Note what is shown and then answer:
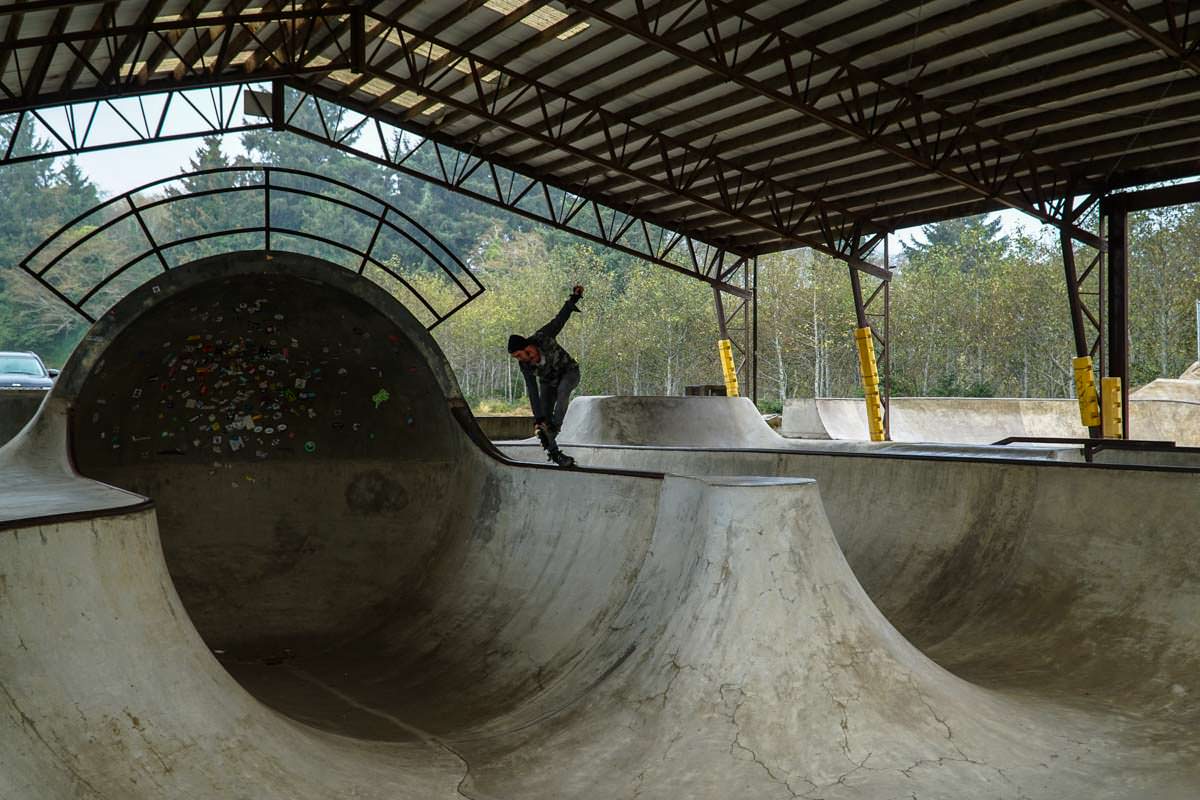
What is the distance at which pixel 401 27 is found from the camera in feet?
48.4

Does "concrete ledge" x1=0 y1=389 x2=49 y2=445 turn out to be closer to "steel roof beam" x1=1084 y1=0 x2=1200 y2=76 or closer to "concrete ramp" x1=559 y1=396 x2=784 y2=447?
"concrete ramp" x1=559 y1=396 x2=784 y2=447

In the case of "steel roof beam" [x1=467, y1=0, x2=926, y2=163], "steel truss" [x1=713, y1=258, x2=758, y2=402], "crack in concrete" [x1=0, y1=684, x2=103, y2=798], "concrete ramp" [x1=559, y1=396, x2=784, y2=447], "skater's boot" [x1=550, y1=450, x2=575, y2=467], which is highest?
"steel roof beam" [x1=467, y1=0, x2=926, y2=163]

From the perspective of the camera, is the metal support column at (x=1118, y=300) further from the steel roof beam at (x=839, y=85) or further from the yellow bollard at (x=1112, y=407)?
the steel roof beam at (x=839, y=85)

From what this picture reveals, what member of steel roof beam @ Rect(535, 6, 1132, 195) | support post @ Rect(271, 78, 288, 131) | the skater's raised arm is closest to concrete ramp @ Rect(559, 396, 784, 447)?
steel roof beam @ Rect(535, 6, 1132, 195)

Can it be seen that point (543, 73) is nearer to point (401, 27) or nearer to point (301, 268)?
point (401, 27)

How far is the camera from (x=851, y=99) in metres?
15.4

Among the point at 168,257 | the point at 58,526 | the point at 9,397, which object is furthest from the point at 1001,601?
the point at 168,257

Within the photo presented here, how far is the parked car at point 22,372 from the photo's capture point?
15.1 metres

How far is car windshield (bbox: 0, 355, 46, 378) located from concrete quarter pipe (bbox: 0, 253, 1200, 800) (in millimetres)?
8771

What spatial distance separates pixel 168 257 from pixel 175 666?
49.6 metres

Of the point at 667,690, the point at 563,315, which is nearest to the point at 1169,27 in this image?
the point at 563,315

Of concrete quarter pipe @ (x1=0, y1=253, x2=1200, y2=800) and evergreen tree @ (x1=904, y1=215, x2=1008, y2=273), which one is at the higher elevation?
evergreen tree @ (x1=904, y1=215, x2=1008, y2=273)

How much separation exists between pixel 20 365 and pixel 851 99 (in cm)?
1407

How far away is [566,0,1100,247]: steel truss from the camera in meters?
12.7
